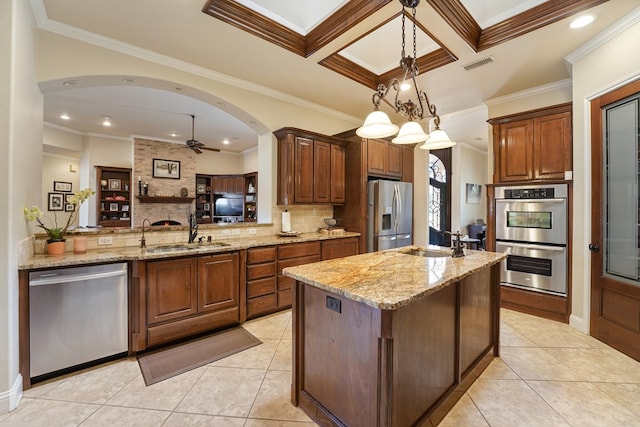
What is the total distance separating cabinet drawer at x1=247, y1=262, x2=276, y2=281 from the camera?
10.5 feet

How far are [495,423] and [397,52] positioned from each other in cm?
361

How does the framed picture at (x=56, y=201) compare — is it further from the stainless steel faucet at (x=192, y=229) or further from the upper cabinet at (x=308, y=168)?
the upper cabinet at (x=308, y=168)

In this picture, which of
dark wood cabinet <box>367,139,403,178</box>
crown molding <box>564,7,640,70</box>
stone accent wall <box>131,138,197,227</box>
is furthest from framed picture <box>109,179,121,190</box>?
crown molding <box>564,7,640,70</box>

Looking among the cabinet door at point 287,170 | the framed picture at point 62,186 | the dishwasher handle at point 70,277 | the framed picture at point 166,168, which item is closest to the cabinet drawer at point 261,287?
the cabinet door at point 287,170

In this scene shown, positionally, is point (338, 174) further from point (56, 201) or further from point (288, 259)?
point (56, 201)

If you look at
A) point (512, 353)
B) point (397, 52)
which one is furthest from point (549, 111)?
point (512, 353)

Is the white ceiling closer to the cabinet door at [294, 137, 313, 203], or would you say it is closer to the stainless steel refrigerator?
the cabinet door at [294, 137, 313, 203]

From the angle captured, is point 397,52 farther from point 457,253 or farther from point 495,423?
point 495,423

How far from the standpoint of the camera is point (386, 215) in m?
4.26

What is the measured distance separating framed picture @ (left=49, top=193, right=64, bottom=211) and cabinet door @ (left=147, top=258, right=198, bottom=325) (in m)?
6.19

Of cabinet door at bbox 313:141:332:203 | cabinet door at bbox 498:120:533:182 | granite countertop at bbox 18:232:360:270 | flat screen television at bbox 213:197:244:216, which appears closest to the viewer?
granite countertop at bbox 18:232:360:270

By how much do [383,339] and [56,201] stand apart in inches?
332

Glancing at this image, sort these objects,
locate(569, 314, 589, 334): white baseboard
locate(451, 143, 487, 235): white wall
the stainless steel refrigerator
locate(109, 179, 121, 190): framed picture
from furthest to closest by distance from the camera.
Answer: locate(451, 143, 487, 235): white wall → locate(109, 179, 121, 190): framed picture → the stainless steel refrigerator → locate(569, 314, 589, 334): white baseboard

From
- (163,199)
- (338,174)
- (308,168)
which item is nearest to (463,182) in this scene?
(338,174)
